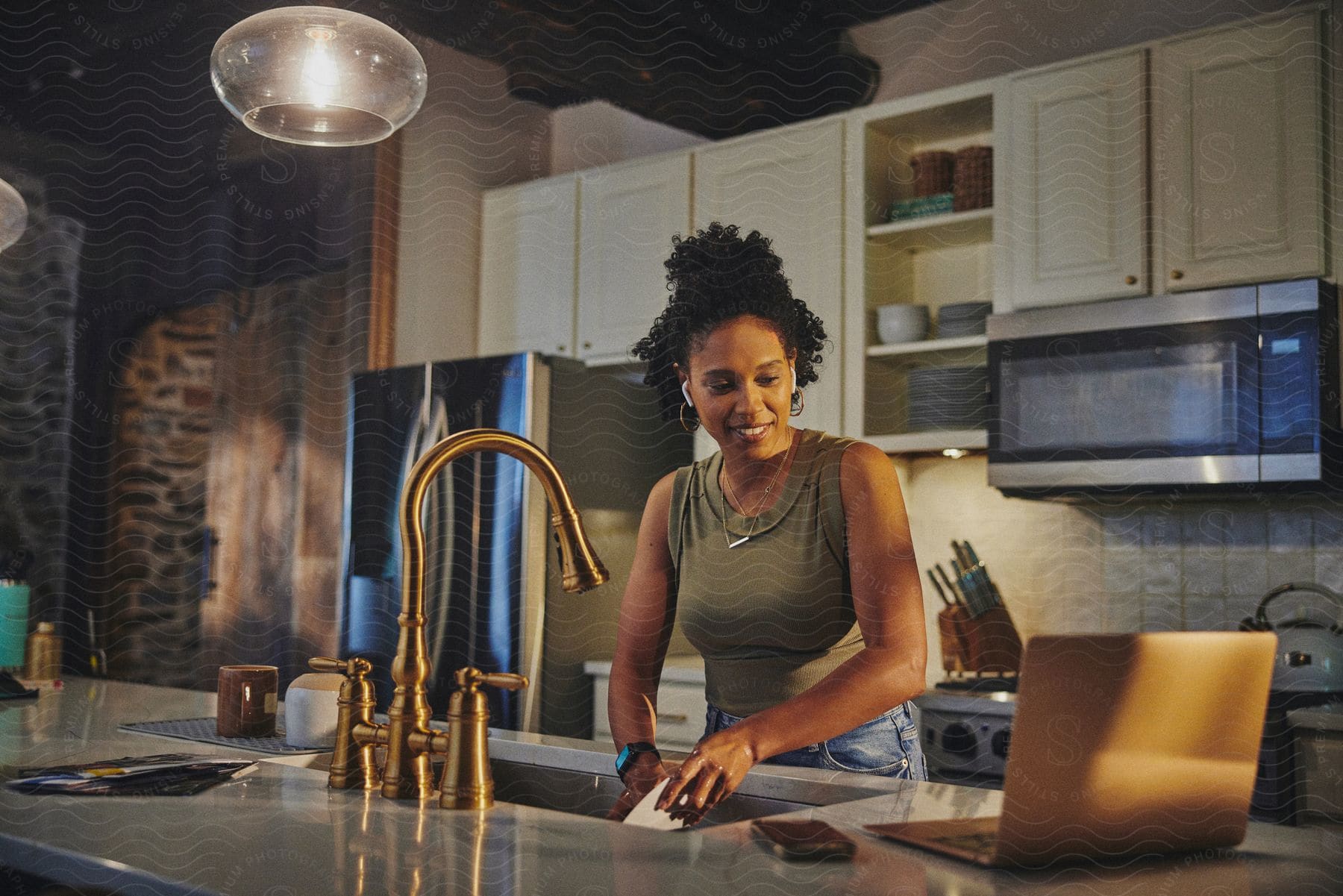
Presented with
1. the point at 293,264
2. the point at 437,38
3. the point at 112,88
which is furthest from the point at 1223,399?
the point at 112,88

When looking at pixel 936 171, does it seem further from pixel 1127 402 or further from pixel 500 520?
pixel 500 520

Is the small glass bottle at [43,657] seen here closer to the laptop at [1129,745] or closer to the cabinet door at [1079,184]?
the laptop at [1129,745]

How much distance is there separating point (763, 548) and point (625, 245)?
1644 millimetres

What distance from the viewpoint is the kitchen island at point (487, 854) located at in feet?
2.12

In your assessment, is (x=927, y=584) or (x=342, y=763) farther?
(x=927, y=584)

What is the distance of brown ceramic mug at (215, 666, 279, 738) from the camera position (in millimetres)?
1184

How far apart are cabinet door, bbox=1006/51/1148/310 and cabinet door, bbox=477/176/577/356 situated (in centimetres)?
106

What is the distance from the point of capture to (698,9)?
2.53m

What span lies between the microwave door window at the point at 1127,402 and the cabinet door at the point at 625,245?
828 millimetres

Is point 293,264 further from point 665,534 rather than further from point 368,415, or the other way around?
point 665,534

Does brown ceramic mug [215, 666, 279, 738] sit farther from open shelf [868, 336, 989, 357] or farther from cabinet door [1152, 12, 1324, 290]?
cabinet door [1152, 12, 1324, 290]

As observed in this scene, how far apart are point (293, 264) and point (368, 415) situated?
607 millimetres

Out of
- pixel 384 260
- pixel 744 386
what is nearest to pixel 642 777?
pixel 744 386

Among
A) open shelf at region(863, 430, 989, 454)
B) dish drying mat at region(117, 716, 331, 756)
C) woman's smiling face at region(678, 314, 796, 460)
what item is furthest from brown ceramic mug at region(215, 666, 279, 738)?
open shelf at region(863, 430, 989, 454)
